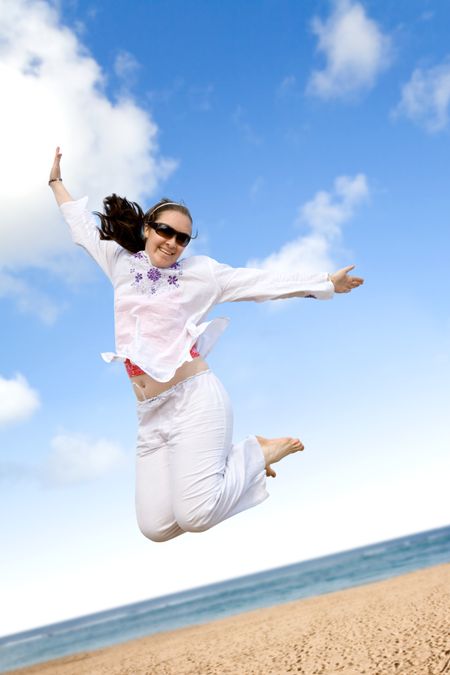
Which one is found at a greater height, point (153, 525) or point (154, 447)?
point (154, 447)

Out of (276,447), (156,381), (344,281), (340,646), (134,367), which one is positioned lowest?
(340,646)

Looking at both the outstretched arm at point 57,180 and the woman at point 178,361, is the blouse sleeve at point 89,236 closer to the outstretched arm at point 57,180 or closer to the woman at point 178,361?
the woman at point 178,361

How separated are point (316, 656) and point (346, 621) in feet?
10.5

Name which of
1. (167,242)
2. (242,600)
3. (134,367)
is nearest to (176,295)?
(167,242)

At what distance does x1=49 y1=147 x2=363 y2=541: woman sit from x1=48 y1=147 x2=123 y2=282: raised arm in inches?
0.6

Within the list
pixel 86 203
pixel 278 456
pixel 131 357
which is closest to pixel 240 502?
pixel 278 456

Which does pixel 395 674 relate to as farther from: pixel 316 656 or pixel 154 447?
pixel 154 447

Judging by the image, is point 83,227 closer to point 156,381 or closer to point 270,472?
point 156,381

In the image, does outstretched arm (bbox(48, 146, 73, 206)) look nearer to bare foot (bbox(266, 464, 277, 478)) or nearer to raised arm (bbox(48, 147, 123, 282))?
raised arm (bbox(48, 147, 123, 282))

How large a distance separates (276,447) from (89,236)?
183cm

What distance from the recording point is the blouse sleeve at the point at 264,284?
158 inches

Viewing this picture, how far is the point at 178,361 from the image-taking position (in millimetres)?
3887

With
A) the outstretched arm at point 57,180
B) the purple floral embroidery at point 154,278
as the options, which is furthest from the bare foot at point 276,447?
the outstretched arm at point 57,180

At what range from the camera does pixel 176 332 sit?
4.00 metres
